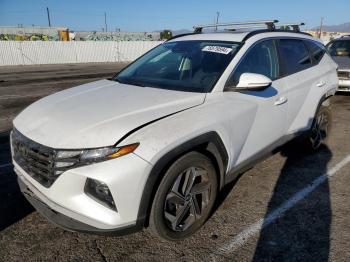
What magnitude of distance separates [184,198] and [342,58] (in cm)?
887

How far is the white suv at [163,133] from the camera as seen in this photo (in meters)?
2.42

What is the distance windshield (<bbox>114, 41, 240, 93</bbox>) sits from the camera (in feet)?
11.0

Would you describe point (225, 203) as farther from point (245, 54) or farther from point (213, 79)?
point (245, 54)

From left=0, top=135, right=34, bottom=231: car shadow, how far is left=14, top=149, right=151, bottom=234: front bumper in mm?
1113

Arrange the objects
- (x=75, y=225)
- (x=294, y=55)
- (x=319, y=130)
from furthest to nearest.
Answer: (x=319, y=130) → (x=294, y=55) → (x=75, y=225)

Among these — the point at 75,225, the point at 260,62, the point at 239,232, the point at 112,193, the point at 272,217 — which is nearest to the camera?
the point at 112,193

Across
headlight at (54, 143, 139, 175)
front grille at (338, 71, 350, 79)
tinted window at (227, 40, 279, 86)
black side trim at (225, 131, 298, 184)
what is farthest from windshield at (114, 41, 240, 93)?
front grille at (338, 71, 350, 79)

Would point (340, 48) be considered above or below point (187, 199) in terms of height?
above

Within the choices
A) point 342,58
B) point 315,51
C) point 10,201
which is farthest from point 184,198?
point 342,58

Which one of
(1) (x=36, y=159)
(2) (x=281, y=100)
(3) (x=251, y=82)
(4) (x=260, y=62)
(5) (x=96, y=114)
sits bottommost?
(1) (x=36, y=159)

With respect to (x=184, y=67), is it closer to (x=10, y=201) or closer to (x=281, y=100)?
(x=281, y=100)

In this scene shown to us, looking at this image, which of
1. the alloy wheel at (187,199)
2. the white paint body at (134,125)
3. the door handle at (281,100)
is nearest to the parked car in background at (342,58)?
the white paint body at (134,125)

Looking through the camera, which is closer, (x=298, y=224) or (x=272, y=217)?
(x=298, y=224)

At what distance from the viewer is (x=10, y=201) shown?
3.67 m
